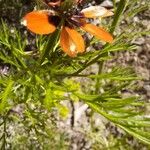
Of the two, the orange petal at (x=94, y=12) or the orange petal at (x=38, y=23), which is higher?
the orange petal at (x=38, y=23)

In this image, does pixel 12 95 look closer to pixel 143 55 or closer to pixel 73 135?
pixel 73 135

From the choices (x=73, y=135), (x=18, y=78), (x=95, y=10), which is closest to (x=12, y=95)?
(x=18, y=78)

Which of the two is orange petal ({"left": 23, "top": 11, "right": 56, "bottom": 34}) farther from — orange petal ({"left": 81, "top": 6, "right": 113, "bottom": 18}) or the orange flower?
orange petal ({"left": 81, "top": 6, "right": 113, "bottom": 18})

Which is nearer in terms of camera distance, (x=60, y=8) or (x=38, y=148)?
(x=60, y=8)

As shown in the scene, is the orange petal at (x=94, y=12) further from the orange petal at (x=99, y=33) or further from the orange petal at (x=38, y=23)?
the orange petal at (x=38, y=23)

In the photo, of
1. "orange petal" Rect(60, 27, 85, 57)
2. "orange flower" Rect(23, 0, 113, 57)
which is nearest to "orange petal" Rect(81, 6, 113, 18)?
"orange flower" Rect(23, 0, 113, 57)

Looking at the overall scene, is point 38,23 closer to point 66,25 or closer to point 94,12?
point 66,25

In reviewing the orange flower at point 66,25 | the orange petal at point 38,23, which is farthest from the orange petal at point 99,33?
the orange petal at point 38,23

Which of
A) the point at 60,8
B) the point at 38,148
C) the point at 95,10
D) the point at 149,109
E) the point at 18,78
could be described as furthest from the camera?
the point at 149,109
